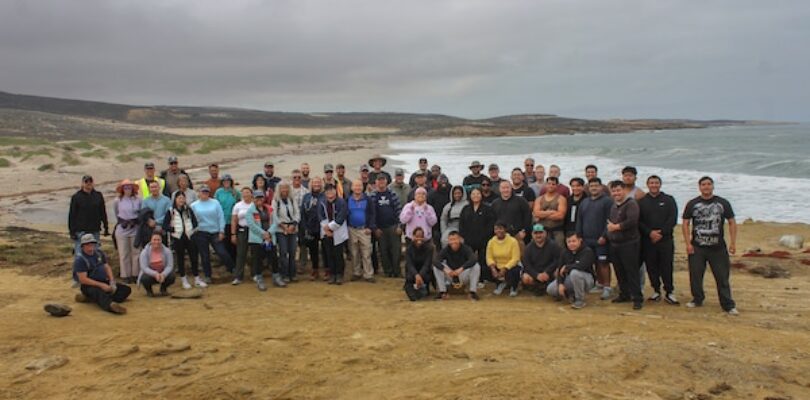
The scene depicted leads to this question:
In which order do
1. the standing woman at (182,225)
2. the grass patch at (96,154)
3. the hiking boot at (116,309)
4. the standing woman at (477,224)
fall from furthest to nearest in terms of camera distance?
1. the grass patch at (96,154)
2. the standing woman at (477,224)
3. the standing woman at (182,225)
4. the hiking boot at (116,309)

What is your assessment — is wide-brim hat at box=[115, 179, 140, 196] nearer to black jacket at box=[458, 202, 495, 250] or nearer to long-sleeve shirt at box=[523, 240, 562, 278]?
black jacket at box=[458, 202, 495, 250]

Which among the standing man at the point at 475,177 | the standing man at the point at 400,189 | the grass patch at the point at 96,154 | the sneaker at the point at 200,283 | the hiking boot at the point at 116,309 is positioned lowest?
the sneaker at the point at 200,283

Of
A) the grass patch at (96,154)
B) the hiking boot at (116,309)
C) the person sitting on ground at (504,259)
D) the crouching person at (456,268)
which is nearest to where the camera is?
the hiking boot at (116,309)

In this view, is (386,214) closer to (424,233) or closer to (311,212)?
(424,233)

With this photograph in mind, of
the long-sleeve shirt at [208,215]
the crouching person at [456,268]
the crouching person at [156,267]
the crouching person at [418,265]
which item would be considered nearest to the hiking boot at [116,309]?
the crouching person at [156,267]

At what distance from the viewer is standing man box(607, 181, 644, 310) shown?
7.31 metres

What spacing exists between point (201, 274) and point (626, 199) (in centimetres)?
662

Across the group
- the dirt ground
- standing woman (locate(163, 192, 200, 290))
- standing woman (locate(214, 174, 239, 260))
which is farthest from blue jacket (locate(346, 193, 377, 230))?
standing woman (locate(163, 192, 200, 290))

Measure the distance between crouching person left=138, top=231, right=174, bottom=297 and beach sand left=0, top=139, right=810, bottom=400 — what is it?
0.28 m

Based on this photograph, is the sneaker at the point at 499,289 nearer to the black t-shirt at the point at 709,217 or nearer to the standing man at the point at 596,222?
the standing man at the point at 596,222

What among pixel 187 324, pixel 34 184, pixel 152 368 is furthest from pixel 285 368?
pixel 34 184

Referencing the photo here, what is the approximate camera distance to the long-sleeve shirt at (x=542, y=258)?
26.0 ft

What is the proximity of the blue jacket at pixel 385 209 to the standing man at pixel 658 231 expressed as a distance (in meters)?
3.72

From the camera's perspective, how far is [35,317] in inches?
268
